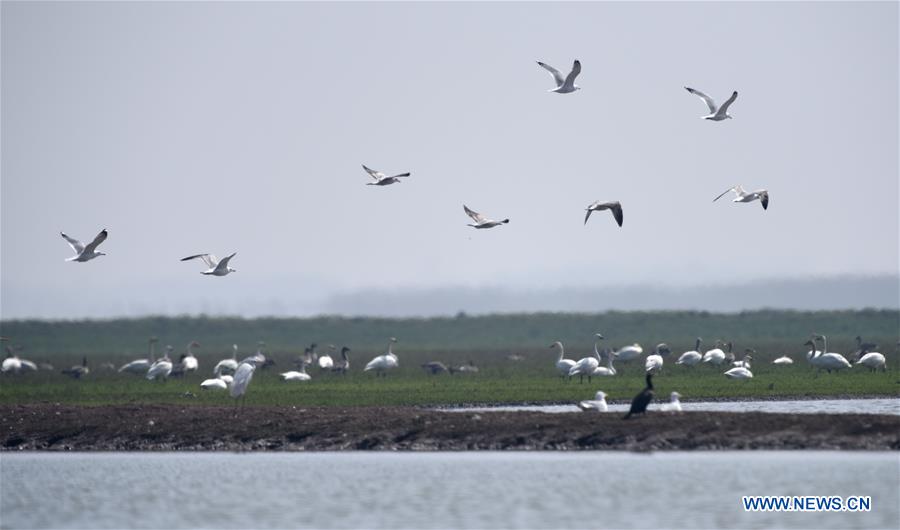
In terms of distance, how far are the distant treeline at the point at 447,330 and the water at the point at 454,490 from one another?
51286 mm

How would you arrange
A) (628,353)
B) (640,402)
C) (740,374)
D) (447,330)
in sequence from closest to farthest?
(640,402)
(740,374)
(628,353)
(447,330)

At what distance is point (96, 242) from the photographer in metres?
33.2

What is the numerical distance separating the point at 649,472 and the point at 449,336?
65.8 metres

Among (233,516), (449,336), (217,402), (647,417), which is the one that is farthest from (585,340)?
(233,516)

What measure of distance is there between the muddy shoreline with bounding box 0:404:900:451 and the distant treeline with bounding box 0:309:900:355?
46.3m

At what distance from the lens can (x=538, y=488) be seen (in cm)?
2325

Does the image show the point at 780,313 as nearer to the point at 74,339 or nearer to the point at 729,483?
the point at 74,339

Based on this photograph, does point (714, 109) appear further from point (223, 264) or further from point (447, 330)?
point (447, 330)

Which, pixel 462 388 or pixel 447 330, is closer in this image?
pixel 462 388

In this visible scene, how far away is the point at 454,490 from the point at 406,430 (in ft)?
19.5

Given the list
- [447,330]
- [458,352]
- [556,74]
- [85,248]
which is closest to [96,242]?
[85,248]

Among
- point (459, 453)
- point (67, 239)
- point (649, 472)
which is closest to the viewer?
point (649, 472)

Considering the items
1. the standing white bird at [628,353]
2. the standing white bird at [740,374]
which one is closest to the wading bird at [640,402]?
the standing white bird at [740,374]

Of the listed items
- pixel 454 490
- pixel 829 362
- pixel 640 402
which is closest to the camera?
pixel 454 490
